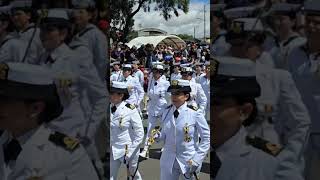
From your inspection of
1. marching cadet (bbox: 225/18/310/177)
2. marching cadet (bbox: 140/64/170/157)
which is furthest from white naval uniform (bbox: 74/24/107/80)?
marching cadet (bbox: 140/64/170/157)

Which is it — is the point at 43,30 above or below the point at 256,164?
above

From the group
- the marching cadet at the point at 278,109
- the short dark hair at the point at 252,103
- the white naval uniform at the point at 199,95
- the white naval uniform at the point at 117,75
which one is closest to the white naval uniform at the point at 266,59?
the marching cadet at the point at 278,109

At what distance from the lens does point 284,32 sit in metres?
3.63

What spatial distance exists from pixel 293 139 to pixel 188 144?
14.4 ft

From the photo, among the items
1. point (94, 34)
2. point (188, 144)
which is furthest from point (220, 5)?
point (188, 144)

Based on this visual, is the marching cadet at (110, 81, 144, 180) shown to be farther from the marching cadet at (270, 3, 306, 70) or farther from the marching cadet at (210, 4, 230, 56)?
the marching cadet at (270, 3, 306, 70)

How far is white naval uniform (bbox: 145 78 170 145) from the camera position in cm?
1335

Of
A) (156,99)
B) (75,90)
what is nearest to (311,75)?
(75,90)

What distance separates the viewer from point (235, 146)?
3748 millimetres

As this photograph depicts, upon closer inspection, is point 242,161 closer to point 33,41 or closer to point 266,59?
point 266,59

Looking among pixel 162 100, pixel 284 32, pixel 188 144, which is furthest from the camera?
pixel 162 100

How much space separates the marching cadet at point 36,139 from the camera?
3.70 meters

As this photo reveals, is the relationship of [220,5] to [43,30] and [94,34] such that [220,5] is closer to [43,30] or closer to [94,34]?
[94,34]

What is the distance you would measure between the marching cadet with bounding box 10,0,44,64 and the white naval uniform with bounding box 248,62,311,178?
1.46m
